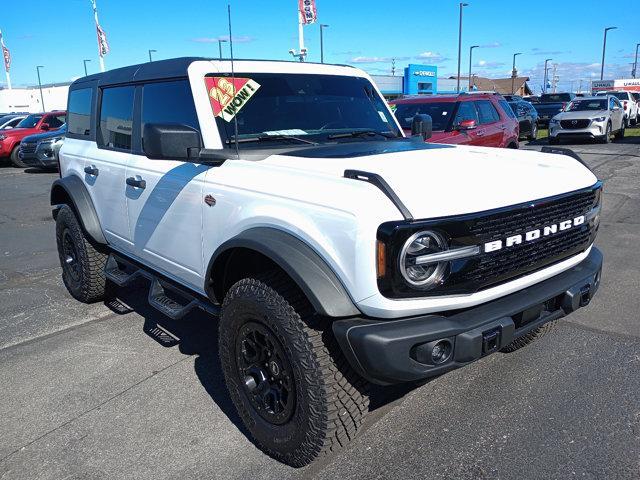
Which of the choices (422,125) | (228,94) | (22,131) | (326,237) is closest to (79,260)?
(228,94)

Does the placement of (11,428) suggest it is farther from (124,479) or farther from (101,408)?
(124,479)

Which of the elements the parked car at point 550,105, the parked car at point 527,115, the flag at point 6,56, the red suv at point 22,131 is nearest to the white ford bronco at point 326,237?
the red suv at point 22,131

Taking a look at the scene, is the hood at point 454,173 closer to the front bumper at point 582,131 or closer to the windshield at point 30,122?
the front bumper at point 582,131

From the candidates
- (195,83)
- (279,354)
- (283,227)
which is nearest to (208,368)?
(279,354)

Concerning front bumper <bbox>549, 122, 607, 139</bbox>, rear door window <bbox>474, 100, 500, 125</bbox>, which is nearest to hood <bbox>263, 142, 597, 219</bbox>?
rear door window <bbox>474, 100, 500, 125</bbox>

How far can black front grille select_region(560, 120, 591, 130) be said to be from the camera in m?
18.0

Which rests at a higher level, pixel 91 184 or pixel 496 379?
pixel 91 184

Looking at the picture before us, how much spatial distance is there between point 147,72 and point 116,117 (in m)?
0.61

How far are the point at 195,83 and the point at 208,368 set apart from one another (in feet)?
6.06

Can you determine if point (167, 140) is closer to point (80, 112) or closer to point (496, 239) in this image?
point (496, 239)

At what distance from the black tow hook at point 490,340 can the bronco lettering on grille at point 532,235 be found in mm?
346

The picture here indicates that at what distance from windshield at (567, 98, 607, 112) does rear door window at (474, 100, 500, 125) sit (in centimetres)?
1047

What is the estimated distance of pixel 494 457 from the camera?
2.64 meters

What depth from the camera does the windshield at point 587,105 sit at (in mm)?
19100
